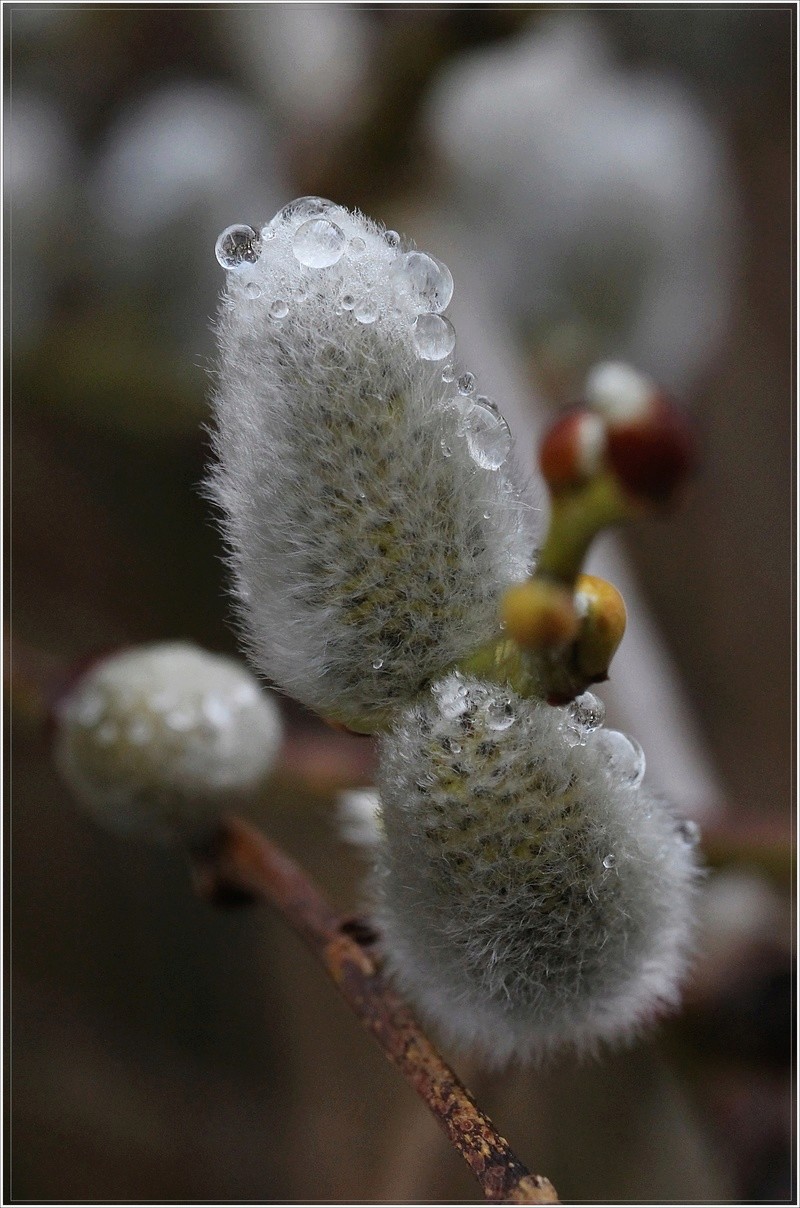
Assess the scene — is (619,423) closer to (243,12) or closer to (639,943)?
(639,943)

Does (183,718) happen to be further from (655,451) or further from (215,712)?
(655,451)

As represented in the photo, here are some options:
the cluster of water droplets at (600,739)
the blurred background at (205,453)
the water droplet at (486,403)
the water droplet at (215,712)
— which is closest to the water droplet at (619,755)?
the cluster of water droplets at (600,739)

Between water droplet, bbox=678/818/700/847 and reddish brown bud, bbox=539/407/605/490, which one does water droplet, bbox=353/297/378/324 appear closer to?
reddish brown bud, bbox=539/407/605/490

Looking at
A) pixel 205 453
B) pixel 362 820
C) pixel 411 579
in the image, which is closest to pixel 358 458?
pixel 411 579

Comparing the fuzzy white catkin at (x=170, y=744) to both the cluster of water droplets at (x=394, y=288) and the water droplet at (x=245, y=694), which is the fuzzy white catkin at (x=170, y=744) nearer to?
the water droplet at (x=245, y=694)

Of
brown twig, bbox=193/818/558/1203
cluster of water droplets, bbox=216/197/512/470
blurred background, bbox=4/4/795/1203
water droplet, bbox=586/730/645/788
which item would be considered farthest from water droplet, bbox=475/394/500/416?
blurred background, bbox=4/4/795/1203
